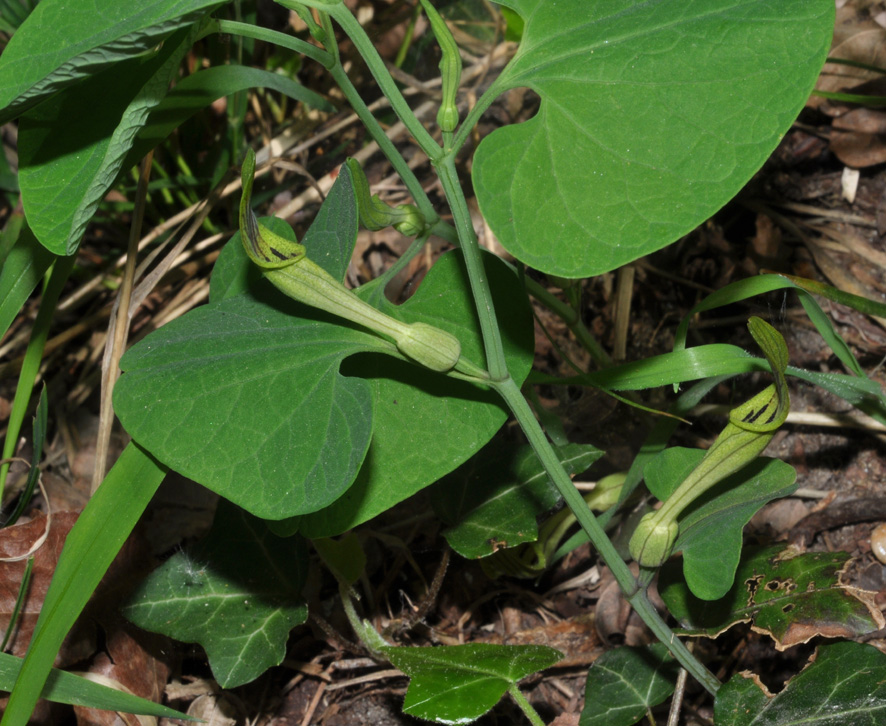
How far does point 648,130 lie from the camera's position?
883 mm

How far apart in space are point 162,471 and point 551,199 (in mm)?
762

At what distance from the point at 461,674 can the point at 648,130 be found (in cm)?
84

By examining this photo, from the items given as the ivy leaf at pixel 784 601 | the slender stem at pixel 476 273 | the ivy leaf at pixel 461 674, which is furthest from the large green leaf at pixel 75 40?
the ivy leaf at pixel 784 601

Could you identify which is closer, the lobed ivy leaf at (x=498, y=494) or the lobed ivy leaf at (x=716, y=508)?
the lobed ivy leaf at (x=716, y=508)

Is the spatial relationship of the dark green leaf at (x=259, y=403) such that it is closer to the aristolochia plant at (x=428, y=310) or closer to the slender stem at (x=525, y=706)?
the aristolochia plant at (x=428, y=310)

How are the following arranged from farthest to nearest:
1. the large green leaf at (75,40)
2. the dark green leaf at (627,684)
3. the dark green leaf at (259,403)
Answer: the dark green leaf at (627,684)
the dark green leaf at (259,403)
the large green leaf at (75,40)

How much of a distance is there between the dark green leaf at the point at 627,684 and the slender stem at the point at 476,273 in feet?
2.18

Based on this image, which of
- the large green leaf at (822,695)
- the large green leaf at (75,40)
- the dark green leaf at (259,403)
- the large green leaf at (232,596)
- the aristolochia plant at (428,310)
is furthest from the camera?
the large green leaf at (232,596)

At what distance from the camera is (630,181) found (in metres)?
0.87

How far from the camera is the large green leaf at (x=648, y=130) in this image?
85 centimetres

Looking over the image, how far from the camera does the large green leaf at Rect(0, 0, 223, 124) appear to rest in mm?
759

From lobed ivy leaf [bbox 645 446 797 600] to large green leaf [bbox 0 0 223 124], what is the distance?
0.93 m

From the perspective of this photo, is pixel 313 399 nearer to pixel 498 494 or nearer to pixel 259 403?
pixel 259 403

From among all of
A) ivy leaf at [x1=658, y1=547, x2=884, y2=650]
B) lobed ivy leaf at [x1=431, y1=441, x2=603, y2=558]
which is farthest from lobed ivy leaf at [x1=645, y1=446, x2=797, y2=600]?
lobed ivy leaf at [x1=431, y1=441, x2=603, y2=558]
